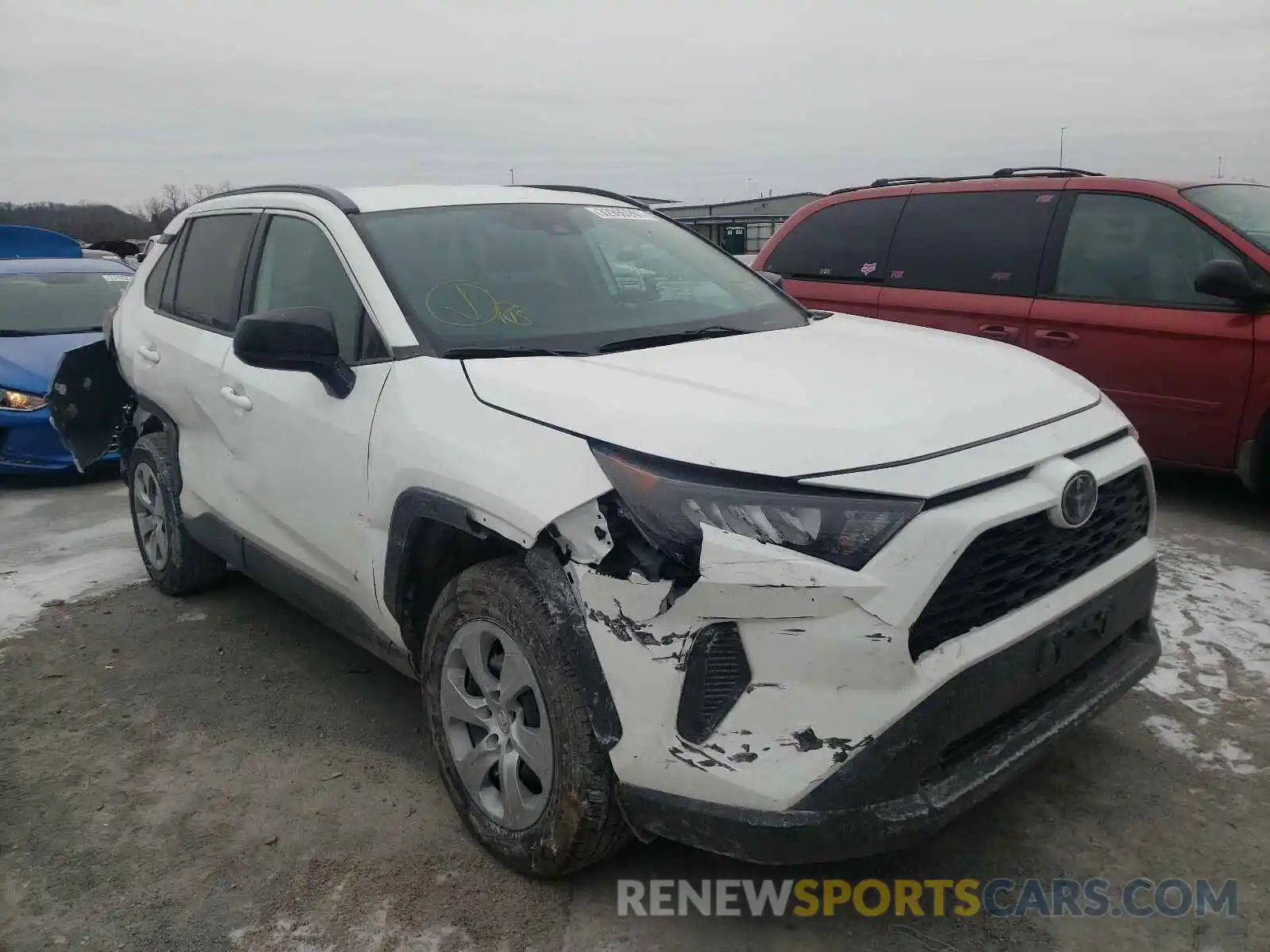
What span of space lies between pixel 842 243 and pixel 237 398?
4286 millimetres

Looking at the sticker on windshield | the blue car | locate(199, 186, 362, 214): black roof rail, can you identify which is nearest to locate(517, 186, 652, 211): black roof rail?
the sticker on windshield

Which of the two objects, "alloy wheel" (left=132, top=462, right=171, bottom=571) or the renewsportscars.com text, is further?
"alloy wheel" (left=132, top=462, right=171, bottom=571)

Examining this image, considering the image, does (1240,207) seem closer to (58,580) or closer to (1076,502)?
(1076,502)

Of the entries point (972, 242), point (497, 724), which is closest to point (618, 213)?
point (497, 724)

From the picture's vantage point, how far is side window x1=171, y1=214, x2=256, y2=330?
3.85m

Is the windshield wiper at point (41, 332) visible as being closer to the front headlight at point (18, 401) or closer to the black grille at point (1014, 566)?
the front headlight at point (18, 401)

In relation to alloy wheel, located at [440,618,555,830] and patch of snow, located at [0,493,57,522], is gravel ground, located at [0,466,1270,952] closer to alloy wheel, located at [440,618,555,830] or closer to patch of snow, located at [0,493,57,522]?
alloy wheel, located at [440,618,555,830]

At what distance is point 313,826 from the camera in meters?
2.85

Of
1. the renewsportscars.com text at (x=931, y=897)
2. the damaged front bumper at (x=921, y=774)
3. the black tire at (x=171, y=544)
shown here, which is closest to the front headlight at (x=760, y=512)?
the damaged front bumper at (x=921, y=774)

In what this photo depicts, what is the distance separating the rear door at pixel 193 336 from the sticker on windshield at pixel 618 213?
4.25 ft

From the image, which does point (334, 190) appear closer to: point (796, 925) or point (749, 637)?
point (749, 637)

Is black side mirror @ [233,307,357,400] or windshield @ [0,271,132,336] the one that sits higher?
black side mirror @ [233,307,357,400]

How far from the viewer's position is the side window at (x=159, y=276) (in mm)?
4512

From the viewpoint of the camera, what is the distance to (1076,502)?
2262 millimetres
